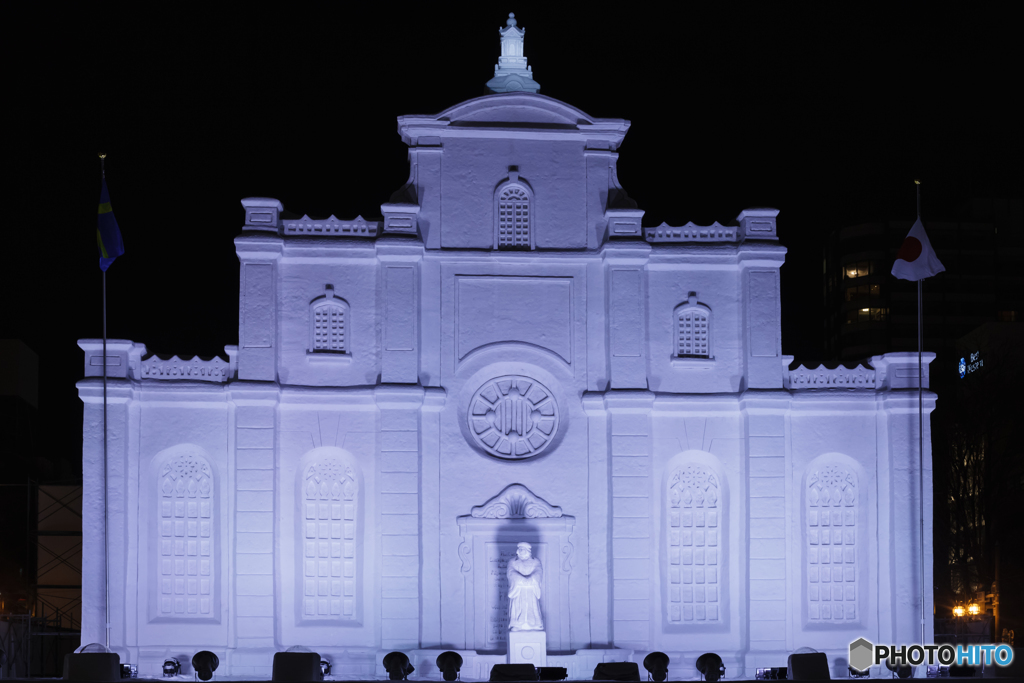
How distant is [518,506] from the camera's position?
33.6 meters

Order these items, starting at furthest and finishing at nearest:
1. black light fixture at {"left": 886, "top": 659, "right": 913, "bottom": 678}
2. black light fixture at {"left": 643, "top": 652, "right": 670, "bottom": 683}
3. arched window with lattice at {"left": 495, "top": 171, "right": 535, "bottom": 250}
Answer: arched window with lattice at {"left": 495, "top": 171, "right": 535, "bottom": 250} < black light fixture at {"left": 886, "top": 659, "right": 913, "bottom": 678} < black light fixture at {"left": 643, "top": 652, "right": 670, "bottom": 683}

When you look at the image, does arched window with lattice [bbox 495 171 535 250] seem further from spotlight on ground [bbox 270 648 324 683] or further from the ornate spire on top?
spotlight on ground [bbox 270 648 324 683]

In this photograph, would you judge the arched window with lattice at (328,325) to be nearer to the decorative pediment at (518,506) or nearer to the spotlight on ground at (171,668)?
the decorative pediment at (518,506)

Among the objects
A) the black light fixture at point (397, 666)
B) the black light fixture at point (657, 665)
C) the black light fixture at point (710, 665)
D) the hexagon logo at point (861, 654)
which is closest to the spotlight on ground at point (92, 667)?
the black light fixture at point (397, 666)

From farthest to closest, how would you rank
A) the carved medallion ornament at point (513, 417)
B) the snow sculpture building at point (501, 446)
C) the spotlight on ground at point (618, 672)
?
the carved medallion ornament at point (513, 417) → the snow sculpture building at point (501, 446) → the spotlight on ground at point (618, 672)

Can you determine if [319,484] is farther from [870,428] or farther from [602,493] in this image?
[870,428]

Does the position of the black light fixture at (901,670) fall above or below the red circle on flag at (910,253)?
below

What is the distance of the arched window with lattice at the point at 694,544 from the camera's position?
110 ft

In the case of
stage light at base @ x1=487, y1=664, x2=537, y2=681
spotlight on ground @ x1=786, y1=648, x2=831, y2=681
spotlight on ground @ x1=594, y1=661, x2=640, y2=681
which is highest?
spotlight on ground @ x1=786, y1=648, x2=831, y2=681

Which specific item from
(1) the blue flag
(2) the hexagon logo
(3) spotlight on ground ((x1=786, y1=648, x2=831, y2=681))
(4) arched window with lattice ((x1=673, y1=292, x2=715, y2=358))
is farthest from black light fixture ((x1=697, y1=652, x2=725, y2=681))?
(1) the blue flag

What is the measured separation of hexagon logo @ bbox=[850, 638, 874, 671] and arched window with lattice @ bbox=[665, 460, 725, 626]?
3.41 metres

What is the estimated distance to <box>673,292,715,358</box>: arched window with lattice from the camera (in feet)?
113

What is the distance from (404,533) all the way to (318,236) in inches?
323

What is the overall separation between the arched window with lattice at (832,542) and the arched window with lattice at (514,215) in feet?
32.5
